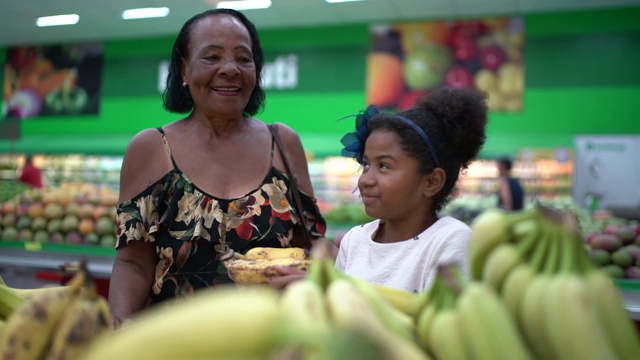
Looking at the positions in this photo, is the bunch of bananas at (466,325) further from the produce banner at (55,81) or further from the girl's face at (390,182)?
the produce banner at (55,81)

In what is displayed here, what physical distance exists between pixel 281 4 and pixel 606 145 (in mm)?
4168

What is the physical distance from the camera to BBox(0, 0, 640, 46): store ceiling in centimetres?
739

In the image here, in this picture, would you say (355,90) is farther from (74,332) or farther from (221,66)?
(74,332)

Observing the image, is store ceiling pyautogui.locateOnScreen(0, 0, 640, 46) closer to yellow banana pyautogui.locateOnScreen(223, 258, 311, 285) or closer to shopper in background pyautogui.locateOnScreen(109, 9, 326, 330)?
shopper in background pyautogui.locateOnScreen(109, 9, 326, 330)

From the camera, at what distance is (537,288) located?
26.7 inches

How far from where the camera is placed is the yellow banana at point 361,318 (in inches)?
24.7

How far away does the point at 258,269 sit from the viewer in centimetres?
109

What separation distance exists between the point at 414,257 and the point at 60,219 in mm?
3735

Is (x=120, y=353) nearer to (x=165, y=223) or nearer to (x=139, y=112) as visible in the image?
(x=165, y=223)

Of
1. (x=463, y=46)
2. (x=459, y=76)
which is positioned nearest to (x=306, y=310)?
(x=459, y=76)

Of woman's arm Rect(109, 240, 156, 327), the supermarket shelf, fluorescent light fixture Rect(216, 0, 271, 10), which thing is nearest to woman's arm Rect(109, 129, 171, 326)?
woman's arm Rect(109, 240, 156, 327)

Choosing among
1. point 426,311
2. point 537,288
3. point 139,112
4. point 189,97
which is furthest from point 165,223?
Answer: point 139,112

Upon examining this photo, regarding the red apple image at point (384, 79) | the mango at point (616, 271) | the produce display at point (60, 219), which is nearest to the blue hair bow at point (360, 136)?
the mango at point (616, 271)

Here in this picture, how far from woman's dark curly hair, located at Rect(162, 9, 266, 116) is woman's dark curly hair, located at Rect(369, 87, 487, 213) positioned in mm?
473
